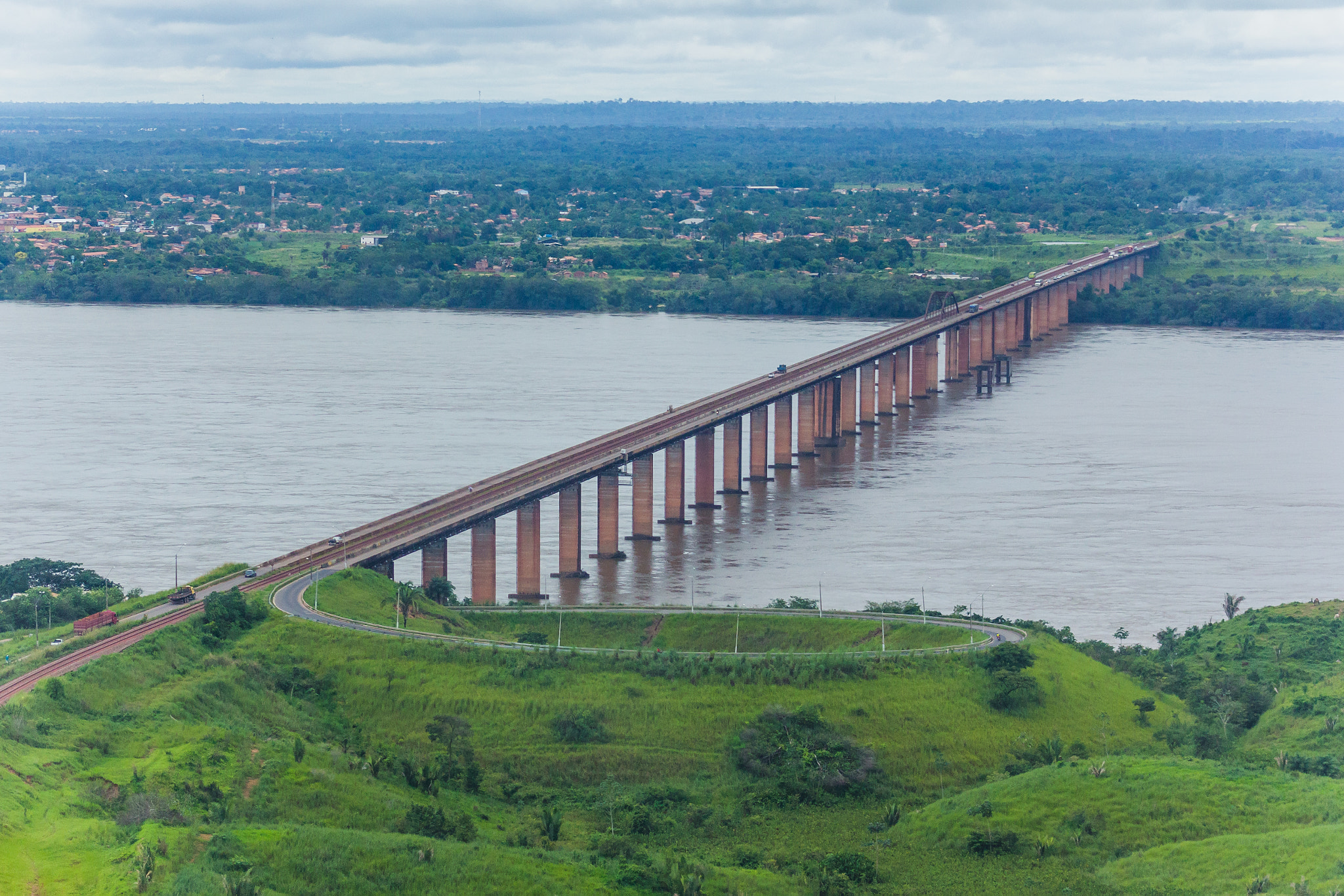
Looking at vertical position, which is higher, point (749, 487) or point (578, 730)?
point (749, 487)

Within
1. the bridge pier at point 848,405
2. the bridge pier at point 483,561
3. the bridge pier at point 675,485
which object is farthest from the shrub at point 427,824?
the bridge pier at point 848,405

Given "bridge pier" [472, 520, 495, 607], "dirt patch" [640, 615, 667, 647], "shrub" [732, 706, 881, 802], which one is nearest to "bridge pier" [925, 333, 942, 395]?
"bridge pier" [472, 520, 495, 607]

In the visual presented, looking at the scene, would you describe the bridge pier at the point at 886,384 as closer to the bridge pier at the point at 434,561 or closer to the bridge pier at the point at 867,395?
the bridge pier at the point at 867,395

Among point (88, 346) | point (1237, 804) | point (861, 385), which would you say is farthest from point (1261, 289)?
point (1237, 804)

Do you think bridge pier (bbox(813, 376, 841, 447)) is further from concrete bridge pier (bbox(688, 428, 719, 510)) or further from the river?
concrete bridge pier (bbox(688, 428, 719, 510))

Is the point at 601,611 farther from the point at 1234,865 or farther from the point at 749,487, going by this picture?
the point at 749,487

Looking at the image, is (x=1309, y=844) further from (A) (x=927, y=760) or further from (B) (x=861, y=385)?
(B) (x=861, y=385)

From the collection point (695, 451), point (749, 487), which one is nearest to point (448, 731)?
point (695, 451)
